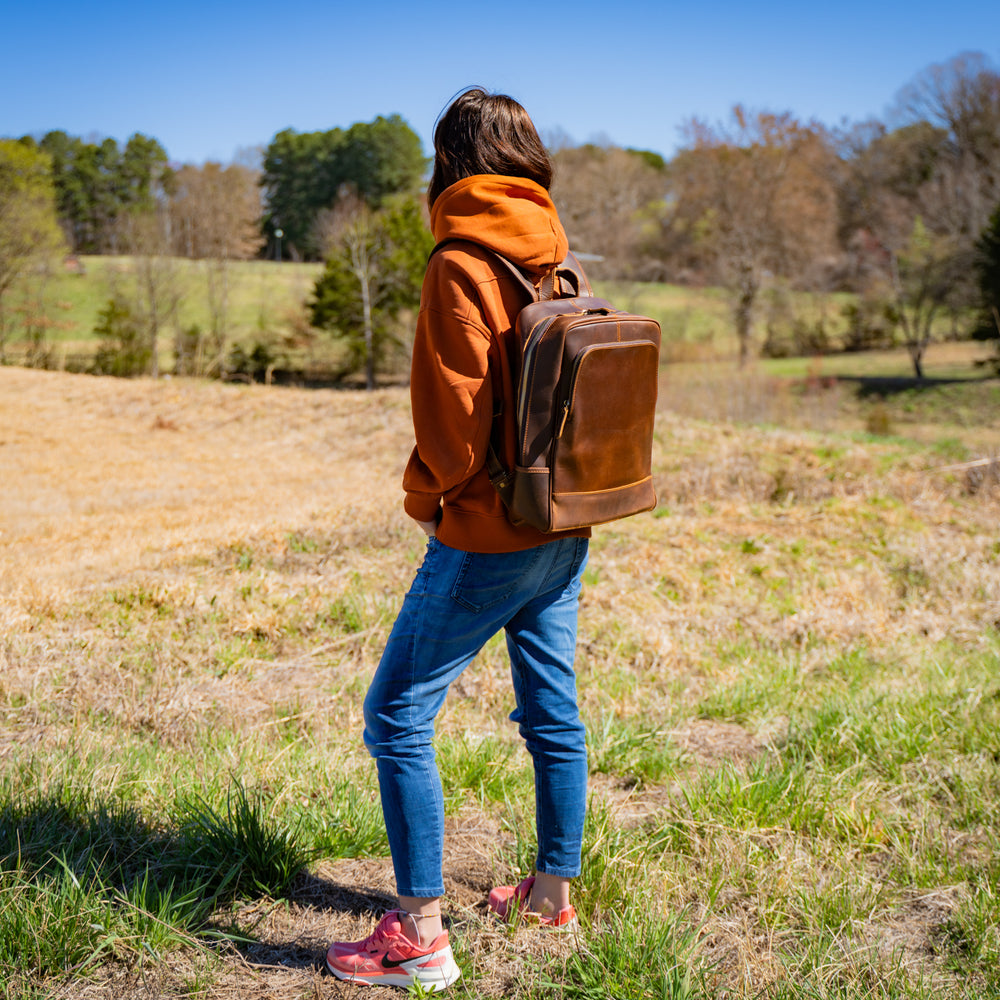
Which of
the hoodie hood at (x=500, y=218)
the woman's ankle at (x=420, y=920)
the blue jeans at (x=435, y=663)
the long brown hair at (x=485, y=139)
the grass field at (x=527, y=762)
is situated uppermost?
the long brown hair at (x=485, y=139)

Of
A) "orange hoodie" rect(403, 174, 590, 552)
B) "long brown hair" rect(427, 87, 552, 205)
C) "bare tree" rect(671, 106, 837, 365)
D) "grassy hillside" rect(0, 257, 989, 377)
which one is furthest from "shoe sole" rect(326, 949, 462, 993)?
"bare tree" rect(671, 106, 837, 365)

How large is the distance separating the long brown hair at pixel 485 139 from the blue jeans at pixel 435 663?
2.87ft

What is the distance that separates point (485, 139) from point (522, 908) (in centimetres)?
191

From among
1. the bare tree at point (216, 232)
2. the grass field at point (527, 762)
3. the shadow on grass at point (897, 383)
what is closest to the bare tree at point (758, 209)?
→ the shadow on grass at point (897, 383)

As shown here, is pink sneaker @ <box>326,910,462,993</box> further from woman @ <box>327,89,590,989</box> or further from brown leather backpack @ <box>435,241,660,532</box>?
brown leather backpack @ <box>435,241,660,532</box>

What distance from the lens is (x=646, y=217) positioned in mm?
62656

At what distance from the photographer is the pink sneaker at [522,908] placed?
2170 mm

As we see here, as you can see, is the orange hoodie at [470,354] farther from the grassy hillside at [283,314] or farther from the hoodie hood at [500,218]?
the grassy hillside at [283,314]

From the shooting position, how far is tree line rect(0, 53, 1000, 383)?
3238 cm

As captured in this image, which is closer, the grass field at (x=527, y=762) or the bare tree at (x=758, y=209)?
the grass field at (x=527, y=762)

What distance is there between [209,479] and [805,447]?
7245 millimetres

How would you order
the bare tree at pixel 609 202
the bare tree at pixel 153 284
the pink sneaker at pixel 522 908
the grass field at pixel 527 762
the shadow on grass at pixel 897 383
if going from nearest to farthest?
the grass field at pixel 527 762, the pink sneaker at pixel 522 908, the bare tree at pixel 153 284, the shadow on grass at pixel 897 383, the bare tree at pixel 609 202

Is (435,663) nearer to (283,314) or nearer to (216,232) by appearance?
(216,232)

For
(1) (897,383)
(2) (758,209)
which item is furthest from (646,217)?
(1) (897,383)
